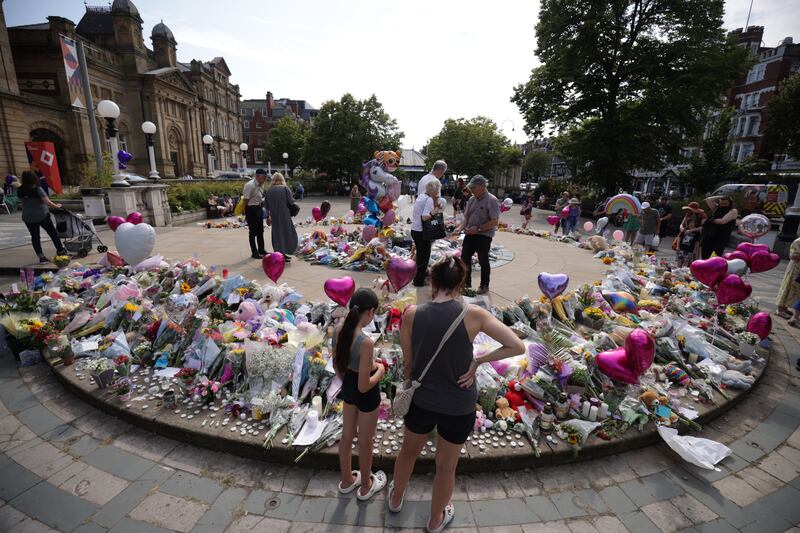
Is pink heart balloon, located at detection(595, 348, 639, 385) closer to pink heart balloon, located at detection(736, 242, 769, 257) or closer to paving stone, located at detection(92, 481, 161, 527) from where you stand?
paving stone, located at detection(92, 481, 161, 527)

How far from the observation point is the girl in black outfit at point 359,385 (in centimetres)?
206

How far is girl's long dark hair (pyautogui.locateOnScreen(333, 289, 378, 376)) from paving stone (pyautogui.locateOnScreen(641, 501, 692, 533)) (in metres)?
2.23

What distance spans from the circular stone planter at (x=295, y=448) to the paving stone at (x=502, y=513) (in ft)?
0.87

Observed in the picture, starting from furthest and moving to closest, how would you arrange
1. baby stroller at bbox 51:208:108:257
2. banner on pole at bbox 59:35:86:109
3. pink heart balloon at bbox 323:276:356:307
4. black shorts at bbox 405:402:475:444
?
banner on pole at bbox 59:35:86:109
baby stroller at bbox 51:208:108:257
pink heart balloon at bbox 323:276:356:307
black shorts at bbox 405:402:475:444

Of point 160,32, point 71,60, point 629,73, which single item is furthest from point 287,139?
point 629,73

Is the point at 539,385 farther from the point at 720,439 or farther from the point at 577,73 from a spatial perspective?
the point at 577,73

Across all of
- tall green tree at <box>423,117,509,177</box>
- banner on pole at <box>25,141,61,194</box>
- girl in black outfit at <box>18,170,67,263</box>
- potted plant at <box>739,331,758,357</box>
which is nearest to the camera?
potted plant at <box>739,331,758,357</box>

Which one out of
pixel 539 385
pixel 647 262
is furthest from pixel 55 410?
pixel 647 262

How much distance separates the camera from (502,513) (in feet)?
7.79

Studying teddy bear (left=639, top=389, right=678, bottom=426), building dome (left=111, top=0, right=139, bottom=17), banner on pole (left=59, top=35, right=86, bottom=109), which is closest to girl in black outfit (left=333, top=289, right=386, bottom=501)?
teddy bear (left=639, top=389, right=678, bottom=426)

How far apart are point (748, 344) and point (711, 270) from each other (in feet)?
3.22

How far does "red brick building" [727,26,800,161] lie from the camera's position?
1340 inches

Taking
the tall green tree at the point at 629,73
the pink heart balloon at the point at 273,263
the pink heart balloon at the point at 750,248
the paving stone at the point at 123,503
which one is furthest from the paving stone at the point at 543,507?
the tall green tree at the point at 629,73

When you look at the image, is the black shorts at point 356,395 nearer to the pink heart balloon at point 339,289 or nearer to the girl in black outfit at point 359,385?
the girl in black outfit at point 359,385
